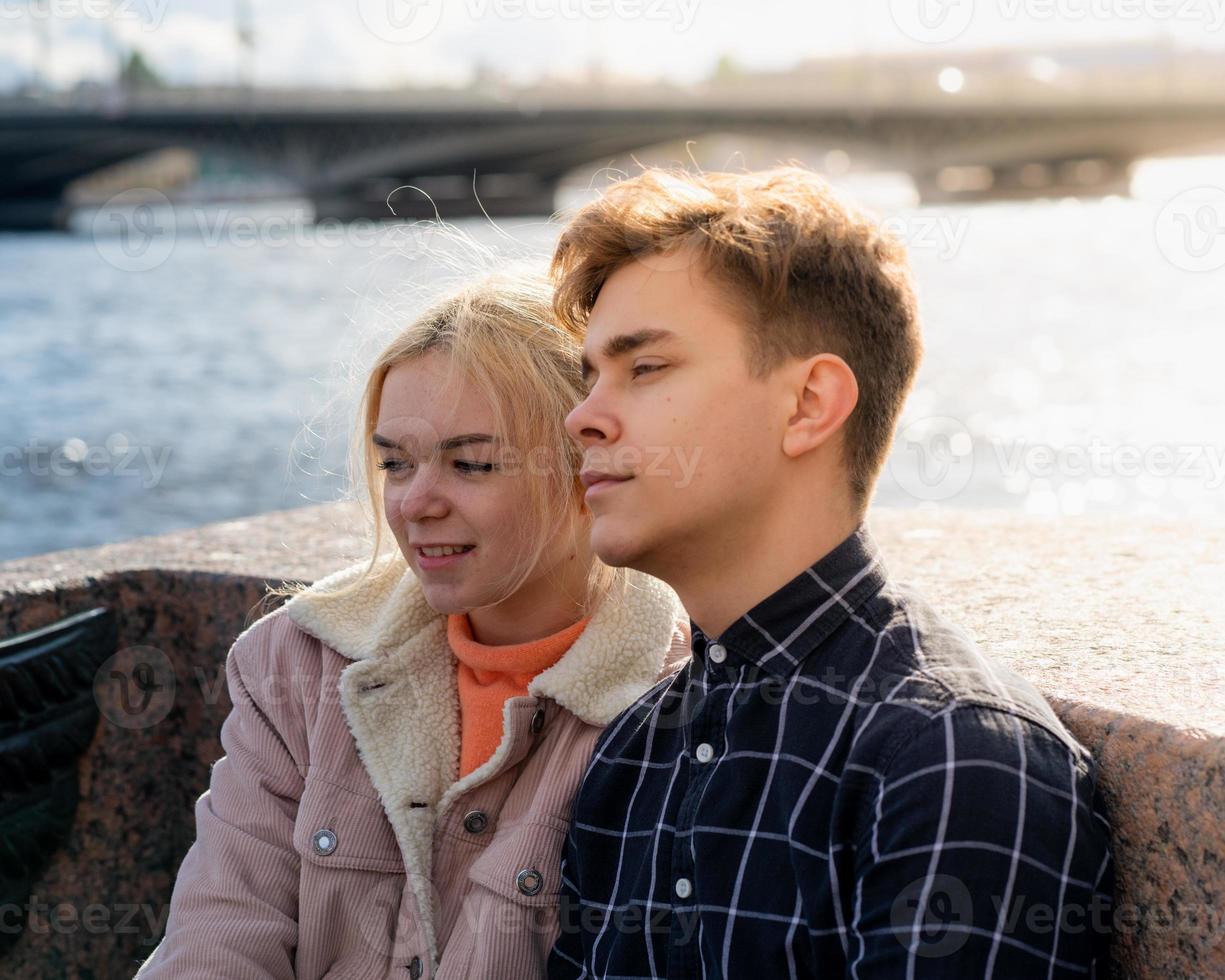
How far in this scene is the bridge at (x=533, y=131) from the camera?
1487 inches

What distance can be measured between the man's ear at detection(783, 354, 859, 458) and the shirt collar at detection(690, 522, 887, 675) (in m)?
0.15

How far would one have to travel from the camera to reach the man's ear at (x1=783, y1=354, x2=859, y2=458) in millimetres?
1914

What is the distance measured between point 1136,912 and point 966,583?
107cm

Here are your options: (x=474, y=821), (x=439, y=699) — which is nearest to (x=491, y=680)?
(x=439, y=699)

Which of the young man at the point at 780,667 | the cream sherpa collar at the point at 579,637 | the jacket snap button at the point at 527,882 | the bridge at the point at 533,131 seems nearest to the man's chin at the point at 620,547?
the young man at the point at 780,667

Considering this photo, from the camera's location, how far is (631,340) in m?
1.94

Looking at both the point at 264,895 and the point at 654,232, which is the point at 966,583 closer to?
the point at 654,232

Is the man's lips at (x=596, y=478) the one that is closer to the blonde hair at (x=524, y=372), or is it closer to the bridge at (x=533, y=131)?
the blonde hair at (x=524, y=372)

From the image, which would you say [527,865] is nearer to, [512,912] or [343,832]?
[512,912]

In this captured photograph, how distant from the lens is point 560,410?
8.05ft

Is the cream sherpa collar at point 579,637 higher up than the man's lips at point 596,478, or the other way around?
the man's lips at point 596,478

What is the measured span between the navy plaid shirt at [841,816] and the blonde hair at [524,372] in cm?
44

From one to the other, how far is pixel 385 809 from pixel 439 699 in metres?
0.22

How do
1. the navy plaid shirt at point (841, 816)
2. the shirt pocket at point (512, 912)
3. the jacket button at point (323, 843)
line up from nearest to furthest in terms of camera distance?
the navy plaid shirt at point (841, 816) → the shirt pocket at point (512, 912) → the jacket button at point (323, 843)
